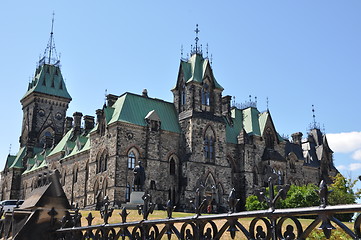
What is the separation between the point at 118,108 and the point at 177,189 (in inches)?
438

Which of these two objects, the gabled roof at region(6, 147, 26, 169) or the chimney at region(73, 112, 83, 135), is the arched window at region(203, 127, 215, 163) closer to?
the chimney at region(73, 112, 83, 135)

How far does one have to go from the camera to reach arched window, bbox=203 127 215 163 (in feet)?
151

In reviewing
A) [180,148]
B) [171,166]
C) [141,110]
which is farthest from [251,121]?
[141,110]

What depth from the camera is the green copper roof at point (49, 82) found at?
256 feet

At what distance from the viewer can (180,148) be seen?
46.3m

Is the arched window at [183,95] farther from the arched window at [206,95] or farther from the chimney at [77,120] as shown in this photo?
the chimney at [77,120]

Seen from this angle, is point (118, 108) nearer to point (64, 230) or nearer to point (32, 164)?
point (32, 164)

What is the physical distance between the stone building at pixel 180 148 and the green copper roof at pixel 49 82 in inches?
773

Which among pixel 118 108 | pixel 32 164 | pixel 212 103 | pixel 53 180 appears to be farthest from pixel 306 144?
pixel 53 180

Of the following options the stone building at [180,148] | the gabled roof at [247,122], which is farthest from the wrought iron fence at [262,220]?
the gabled roof at [247,122]

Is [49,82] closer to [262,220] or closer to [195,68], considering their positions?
[195,68]

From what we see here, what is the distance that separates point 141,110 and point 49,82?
40.2 meters

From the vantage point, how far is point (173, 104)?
165ft

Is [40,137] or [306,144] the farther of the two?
[40,137]
